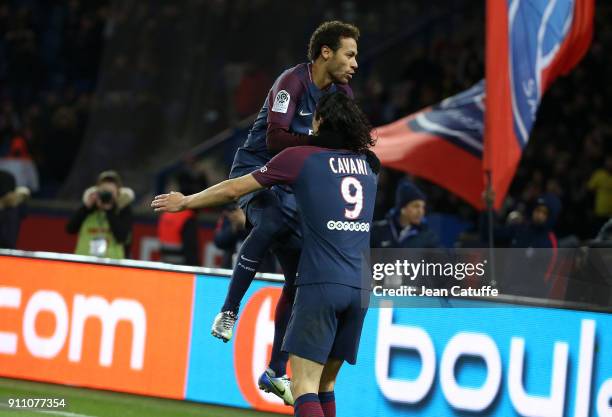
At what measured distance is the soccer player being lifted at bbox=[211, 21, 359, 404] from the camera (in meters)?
7.08

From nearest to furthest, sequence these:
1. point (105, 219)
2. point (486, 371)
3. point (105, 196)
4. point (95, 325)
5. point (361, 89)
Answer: point (486, 371) < point (95, 325) < point (105, 196) < point (105, 219) < point (361, 89)

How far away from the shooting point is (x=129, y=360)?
10258 mm

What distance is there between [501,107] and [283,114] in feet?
12.9

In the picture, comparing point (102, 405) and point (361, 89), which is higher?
point (361, 89)

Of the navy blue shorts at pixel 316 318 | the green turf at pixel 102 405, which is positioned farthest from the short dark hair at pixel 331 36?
the green turf at pixel 102 405

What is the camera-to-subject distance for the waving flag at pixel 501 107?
10602mm

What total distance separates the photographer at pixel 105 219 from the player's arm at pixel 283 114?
5.46m

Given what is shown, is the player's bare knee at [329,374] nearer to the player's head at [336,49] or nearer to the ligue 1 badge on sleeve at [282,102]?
the ligue 1 badge on sleeve at [282,102]

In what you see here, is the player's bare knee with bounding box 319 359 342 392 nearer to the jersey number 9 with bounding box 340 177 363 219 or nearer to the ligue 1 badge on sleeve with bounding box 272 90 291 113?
the jersey number 9 with bounding box 340 177 363 219

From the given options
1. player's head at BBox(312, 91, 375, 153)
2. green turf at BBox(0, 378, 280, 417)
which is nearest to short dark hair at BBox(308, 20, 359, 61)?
player's head at BBox(312, 91, 375, 153)

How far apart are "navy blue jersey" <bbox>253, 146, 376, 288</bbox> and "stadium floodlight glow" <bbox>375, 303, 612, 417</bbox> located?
2300 mm

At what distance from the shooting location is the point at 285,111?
7035 millimetres

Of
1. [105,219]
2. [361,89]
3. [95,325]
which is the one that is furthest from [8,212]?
[361,89]

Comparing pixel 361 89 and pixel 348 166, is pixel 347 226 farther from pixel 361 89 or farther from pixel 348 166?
pixel 361 89
